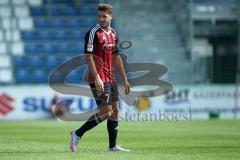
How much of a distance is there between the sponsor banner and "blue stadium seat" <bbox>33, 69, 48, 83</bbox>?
2.56 ft

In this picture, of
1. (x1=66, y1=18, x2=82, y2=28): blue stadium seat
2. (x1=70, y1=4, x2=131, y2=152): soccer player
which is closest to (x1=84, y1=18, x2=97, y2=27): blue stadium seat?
(x1=66, y1=18, x2=82, y2=28): blue stadium seat

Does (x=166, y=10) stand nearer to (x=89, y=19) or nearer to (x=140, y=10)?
(x=140, y=10)

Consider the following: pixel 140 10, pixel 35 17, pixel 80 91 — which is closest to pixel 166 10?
pixel 140 10

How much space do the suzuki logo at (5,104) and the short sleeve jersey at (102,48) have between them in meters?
16.5

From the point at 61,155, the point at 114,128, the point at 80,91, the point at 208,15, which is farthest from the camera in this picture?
the point at 208,15

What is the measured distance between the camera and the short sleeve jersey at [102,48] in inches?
397

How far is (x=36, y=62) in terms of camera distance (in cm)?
2875

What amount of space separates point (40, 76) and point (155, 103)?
4.73 metres

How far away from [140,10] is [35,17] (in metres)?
4.61

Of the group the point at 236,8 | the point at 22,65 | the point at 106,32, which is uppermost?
the point at 106,32

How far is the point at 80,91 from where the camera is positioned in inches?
917

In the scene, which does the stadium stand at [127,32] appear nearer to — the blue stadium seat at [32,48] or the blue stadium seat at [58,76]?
the blue stadium seat at [32,48]

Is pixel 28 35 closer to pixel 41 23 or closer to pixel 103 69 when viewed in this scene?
pixel 41 23

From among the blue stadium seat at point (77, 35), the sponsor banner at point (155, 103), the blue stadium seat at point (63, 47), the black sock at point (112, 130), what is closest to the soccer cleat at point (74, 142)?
the black sock at point (112, 130)
